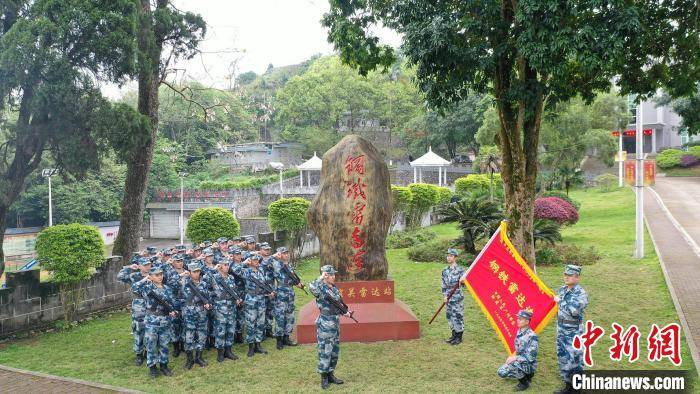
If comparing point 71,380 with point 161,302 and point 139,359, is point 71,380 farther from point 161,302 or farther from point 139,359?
point 161,302

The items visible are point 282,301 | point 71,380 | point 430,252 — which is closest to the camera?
point 71,380

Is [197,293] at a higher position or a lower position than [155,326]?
higher

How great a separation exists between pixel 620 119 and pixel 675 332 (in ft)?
82.1

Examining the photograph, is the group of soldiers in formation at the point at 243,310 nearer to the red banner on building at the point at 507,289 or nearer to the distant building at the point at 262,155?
the red banner on building at the point at 507,289

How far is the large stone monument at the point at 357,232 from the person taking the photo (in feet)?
31.9

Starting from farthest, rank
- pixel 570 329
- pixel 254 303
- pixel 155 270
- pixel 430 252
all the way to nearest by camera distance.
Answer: pixel 430 252
pixel 254 303
pixel 155 270
pixel 570 329

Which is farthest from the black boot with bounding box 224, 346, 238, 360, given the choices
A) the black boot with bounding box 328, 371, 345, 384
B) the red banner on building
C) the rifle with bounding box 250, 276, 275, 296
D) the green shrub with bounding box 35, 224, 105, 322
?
the green shrub with bounding box 35, 224, 105, 322

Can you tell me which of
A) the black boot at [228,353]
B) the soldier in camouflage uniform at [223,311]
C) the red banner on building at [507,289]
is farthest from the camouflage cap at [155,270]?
the red banner on building at [507,289]

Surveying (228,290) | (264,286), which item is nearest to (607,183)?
(264,286)

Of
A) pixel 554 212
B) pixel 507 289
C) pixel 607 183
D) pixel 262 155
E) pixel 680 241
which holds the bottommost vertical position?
pixel 680 241

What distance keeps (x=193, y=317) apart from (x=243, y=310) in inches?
35.7

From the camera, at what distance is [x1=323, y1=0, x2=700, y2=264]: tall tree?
9.48m

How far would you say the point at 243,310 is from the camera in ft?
30.4

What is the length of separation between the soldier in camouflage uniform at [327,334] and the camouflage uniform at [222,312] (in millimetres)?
1788
